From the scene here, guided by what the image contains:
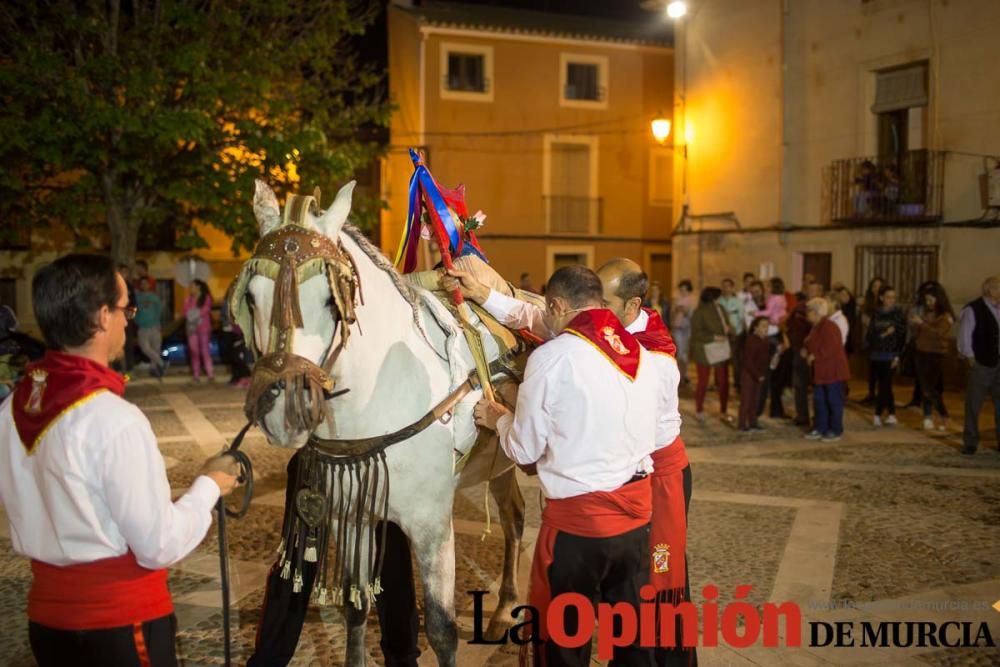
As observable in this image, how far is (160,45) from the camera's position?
14.7m

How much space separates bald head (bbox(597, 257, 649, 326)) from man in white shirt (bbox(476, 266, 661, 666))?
54cm

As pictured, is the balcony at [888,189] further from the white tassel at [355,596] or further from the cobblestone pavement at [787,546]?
the white tassel at [355,596]

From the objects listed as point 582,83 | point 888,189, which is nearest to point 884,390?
point 888,189

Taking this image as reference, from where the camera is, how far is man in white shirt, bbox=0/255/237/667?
2104 millimetres

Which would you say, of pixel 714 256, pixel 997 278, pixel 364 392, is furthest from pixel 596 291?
pixel 714 256

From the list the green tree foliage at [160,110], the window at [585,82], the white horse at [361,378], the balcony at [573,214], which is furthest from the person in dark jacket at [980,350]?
the window at [585,82]

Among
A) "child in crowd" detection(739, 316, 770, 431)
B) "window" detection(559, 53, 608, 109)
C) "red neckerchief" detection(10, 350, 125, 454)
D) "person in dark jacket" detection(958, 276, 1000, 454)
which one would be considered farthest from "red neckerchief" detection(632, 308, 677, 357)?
"window" detection(559, 53, 608, 109)

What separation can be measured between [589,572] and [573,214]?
24.4 m

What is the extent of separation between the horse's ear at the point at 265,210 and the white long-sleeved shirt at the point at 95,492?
3.39 feet

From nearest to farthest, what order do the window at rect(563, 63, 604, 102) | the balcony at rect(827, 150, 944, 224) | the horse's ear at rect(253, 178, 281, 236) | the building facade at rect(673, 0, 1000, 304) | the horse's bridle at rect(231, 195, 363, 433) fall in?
the horse's bridle at rect(231, 195, 363, 433)
the horse's ear at rect(253, 178, 281, 236)
the building facade at rect(673, 0, 1000, 304)
the balcony at rect(827, 150, 944, 224)
the window at rect(563, 63, 604, 102)

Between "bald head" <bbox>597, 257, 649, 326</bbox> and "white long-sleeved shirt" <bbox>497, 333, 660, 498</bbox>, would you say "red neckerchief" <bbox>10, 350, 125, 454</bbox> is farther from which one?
"bald head" <bbox>597, 257, 649, 326</bbox>

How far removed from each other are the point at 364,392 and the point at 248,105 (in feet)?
44.5

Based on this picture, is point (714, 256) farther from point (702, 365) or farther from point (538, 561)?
point (538, 561)

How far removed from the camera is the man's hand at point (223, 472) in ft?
7.99
